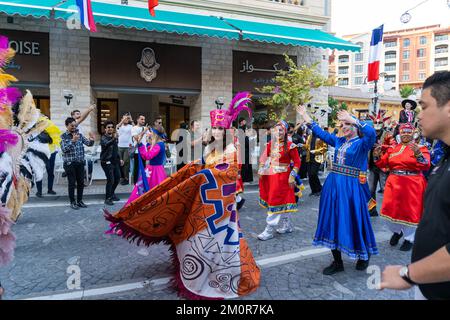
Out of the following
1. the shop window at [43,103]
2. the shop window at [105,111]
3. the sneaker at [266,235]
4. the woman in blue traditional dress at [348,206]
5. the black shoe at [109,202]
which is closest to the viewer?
the woman in blue traditional dress at [348,206]

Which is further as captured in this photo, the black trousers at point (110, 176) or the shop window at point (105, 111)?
the shop window at point (105, 111)

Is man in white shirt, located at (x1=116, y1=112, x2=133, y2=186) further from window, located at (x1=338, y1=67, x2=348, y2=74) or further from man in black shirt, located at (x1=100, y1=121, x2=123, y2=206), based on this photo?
window, located at (x1=338, y1=67, x2=348, y2=74)

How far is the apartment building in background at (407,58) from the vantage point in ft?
247

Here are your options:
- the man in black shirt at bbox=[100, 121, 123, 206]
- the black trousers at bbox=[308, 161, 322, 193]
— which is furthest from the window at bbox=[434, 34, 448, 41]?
the man in black shirt at bbox=[100, 121, 123, 206]

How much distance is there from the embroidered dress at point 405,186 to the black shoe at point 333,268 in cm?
154

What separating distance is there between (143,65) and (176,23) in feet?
9.66

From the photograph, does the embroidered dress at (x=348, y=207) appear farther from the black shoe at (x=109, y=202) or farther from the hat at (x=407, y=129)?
the black shoe at (x=109, y=202)

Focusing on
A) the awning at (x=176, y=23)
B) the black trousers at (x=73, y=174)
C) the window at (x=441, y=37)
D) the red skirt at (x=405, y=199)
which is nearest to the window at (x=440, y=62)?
the window at (x=441, y=37)

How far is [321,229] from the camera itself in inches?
166

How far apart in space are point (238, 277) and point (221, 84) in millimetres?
12363

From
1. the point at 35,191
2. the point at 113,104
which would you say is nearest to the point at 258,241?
the point at 35,191

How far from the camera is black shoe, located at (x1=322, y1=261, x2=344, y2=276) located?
13.3 ft

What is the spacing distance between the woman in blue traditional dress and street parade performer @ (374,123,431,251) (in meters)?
1.24
